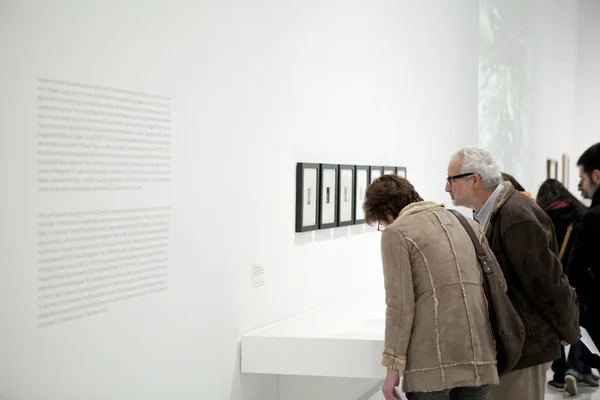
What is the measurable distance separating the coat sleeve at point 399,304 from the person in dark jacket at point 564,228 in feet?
17.2

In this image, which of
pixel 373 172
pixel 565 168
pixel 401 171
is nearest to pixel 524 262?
pixel 373 172

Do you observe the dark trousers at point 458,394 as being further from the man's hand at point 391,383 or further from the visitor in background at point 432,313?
the man's hand at point 391,383

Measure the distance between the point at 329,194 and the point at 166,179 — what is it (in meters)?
2.58

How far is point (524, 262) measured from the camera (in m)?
4.80

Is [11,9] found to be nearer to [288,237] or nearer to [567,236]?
[288,237]

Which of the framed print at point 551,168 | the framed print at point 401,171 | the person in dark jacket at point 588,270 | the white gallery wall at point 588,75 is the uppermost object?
the white gallery wall at point 588,75

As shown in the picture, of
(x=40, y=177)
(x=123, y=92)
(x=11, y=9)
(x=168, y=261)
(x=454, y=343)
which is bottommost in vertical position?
(x=454, y=343)

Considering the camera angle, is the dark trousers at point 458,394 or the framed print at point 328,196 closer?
the dark trousers at point 458,394

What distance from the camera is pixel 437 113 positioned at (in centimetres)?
1009

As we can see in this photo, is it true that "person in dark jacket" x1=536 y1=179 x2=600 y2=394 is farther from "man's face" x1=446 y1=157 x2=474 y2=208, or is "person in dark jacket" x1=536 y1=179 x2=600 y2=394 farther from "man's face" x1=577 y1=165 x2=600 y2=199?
"man's face" x1=446 y1=157 x2=474 y2=208

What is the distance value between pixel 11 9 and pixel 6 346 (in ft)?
4.56

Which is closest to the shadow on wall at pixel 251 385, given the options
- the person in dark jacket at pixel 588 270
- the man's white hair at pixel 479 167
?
the man's white hair at pixel 479 167

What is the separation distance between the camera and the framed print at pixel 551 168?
17062 mm

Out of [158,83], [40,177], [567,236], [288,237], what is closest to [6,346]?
[40,177]
